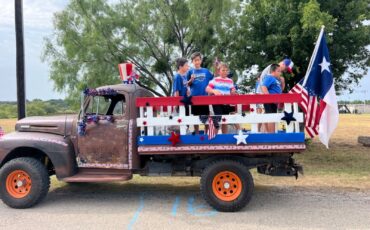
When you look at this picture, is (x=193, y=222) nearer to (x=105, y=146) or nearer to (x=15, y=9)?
(x=105, y=146)

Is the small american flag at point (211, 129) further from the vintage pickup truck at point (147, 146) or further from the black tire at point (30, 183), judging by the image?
the black tire at point (30, 183)

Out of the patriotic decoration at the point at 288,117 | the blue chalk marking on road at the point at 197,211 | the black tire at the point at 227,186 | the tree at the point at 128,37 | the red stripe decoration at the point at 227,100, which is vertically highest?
the tree at the point at 128,37

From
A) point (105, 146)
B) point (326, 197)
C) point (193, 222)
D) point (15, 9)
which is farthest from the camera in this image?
point (15, 9)

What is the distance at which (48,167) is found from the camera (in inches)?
289

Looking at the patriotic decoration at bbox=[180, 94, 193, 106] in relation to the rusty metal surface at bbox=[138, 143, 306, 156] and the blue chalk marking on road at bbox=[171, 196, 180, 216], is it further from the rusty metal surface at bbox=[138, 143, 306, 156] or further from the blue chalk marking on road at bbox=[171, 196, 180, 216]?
the blue chalk marking on road at bbox=[171, 196, 180, 216]

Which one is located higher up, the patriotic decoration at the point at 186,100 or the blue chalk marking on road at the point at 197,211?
the patriotic decoration at the point at 186,100

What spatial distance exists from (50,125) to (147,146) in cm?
181

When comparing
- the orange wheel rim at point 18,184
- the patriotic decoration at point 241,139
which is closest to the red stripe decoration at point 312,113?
the patriotic decoration at point 241,139

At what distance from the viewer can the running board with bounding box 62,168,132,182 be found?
22.0 feet

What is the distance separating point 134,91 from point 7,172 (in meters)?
2.38


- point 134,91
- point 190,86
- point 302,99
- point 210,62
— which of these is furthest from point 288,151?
point 210,62

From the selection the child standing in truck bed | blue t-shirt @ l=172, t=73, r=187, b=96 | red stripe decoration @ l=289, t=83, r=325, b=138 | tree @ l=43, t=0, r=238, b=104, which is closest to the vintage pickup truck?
blue t-shirt @ l=172, t=73, r=187, b=96

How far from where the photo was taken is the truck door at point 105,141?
22.3ft

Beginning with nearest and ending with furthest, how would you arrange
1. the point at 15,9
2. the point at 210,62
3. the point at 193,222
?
the point at 193,222 → the point at 15,9 → the point at 210,62
